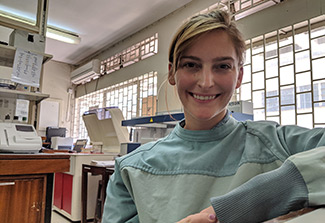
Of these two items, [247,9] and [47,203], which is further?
[247,9]

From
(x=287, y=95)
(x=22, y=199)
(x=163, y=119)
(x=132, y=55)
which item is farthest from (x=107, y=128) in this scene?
(x=287, y=95)

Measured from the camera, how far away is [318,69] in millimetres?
2320

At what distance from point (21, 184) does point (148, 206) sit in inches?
61.3

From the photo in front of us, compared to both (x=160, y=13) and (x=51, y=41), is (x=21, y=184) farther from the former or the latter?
(x=51, y=41)

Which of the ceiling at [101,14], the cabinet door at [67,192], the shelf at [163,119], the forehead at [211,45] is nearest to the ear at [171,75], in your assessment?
the forehead at [211,45]

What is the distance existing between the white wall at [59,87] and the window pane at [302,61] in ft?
18.8

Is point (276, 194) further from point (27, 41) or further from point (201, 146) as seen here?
point (27, 41)

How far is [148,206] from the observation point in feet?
2.09

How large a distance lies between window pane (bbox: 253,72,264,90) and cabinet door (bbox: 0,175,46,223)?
7.46 feet

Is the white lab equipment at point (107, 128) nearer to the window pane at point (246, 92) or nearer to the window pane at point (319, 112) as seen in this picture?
the window pane at point (246, 92)

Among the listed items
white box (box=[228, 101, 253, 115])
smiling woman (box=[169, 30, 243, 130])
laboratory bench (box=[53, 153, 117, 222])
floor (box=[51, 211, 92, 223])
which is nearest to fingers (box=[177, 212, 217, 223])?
smiling woman (box=[169, 30, 243, 130])

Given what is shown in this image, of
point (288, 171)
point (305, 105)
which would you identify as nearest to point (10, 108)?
point (288, 171)

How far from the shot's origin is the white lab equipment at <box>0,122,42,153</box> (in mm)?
1854

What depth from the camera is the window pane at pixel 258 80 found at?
2.78m
